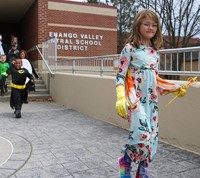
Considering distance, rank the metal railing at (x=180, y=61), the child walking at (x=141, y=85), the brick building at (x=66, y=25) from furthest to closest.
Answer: the brick building at (x=66, y=25) → the metal railing at (x=180, y=61) → the child walking at (x=141, y=85)

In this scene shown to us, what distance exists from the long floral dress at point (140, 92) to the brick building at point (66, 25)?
1245 centimetres

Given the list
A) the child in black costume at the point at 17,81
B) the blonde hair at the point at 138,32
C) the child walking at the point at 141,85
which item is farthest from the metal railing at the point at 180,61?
the child in black costume at the point at 17,81

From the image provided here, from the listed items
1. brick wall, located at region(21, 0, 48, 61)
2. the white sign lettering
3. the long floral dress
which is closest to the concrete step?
brick wall, located at region(21, 0, 48, 61)

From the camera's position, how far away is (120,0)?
35.4 m

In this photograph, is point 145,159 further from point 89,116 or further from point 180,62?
point 89,116

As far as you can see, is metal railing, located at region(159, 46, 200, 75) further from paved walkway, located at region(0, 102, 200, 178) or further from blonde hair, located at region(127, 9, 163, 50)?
blonde hair, located at region(127, 9, 163, 50)

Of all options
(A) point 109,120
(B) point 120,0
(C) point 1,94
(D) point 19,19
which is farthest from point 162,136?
(B) point 120,0

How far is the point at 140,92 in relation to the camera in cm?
286

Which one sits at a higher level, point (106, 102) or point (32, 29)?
point (32, 29)

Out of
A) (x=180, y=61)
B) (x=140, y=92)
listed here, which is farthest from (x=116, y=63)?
(x=140, y=92)

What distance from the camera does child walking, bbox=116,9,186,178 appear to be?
9.09ft

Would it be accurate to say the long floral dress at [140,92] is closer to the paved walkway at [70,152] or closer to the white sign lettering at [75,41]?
the paved walkway at [70,152]

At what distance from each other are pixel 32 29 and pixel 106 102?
10595 millimetres

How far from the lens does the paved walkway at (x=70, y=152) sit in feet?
12.9
